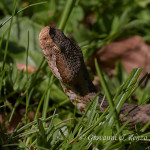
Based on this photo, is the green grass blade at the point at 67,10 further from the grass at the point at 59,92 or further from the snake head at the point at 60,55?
the snake head at the point at 60,55

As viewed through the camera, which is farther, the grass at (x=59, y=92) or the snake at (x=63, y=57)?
the snake at (x=63, y=57)

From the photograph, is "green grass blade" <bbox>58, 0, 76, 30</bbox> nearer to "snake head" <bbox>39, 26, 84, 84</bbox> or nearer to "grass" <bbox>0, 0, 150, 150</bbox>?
"grass" <bbox>0, 0, 150, 150</bbox>

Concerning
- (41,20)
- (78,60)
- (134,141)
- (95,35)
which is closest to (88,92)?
(78,60)

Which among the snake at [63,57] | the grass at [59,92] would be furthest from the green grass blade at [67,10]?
Answer: the snake at [63,57]

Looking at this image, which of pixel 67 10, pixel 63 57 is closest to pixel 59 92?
pixel 63 57

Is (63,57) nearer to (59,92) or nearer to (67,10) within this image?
(67,10)

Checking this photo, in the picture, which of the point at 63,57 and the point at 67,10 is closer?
the point at 63,57
